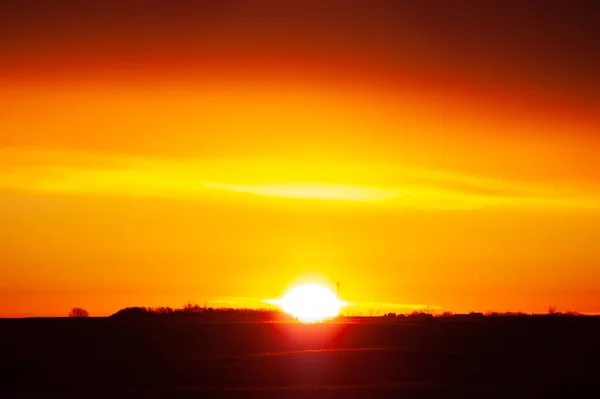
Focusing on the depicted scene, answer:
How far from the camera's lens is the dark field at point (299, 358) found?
114 ft

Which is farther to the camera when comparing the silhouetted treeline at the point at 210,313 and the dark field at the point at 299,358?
the silhouetted treeline at the point at 210,313

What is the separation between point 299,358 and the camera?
1535 inches

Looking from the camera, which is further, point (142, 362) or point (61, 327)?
point (61, 327)

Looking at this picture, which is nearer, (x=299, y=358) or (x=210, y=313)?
(x=299, y=358)

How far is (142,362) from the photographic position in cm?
3994

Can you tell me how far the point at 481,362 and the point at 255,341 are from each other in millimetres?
9594

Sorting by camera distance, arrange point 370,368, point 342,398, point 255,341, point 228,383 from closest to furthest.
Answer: point 342,398
point 228,383
point 370,368
point 255,341

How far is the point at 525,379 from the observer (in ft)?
123

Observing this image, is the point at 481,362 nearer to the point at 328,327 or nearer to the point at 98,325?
the point at 328,327

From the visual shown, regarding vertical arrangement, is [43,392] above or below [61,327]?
below

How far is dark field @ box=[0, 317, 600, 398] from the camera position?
34.8 meters

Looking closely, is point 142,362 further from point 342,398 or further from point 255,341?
point 342,398

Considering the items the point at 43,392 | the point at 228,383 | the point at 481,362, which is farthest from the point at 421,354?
the point at 43,392

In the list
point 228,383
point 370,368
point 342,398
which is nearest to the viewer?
point 342,398
